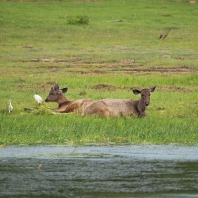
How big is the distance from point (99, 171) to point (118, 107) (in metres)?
5.89

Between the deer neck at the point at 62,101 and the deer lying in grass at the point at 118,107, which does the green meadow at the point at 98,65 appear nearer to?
the deer lying in grass at the point at 118,107

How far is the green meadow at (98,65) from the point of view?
14.7m

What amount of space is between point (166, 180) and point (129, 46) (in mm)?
24956

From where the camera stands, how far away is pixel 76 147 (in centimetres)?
1345

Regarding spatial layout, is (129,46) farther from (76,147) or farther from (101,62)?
(76,147)

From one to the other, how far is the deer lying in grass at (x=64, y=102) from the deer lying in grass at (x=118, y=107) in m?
0.89

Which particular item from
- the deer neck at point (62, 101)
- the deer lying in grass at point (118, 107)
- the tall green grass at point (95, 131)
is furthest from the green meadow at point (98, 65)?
the deer neck at point (62, 101)

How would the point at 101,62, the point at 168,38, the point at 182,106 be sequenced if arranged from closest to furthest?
the point at 182,106
the point at 101,62
the point at 168,38

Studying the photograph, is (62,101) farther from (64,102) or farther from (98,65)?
(98,65)

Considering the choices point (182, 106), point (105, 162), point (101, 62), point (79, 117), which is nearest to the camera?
point (105, 162)

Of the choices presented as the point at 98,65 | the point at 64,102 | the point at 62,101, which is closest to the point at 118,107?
the point at 64,102

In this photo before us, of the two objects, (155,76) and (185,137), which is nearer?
(185,137)

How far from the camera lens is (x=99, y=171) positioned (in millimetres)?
11273

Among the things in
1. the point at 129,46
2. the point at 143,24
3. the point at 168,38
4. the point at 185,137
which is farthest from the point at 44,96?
the point at 143,24
